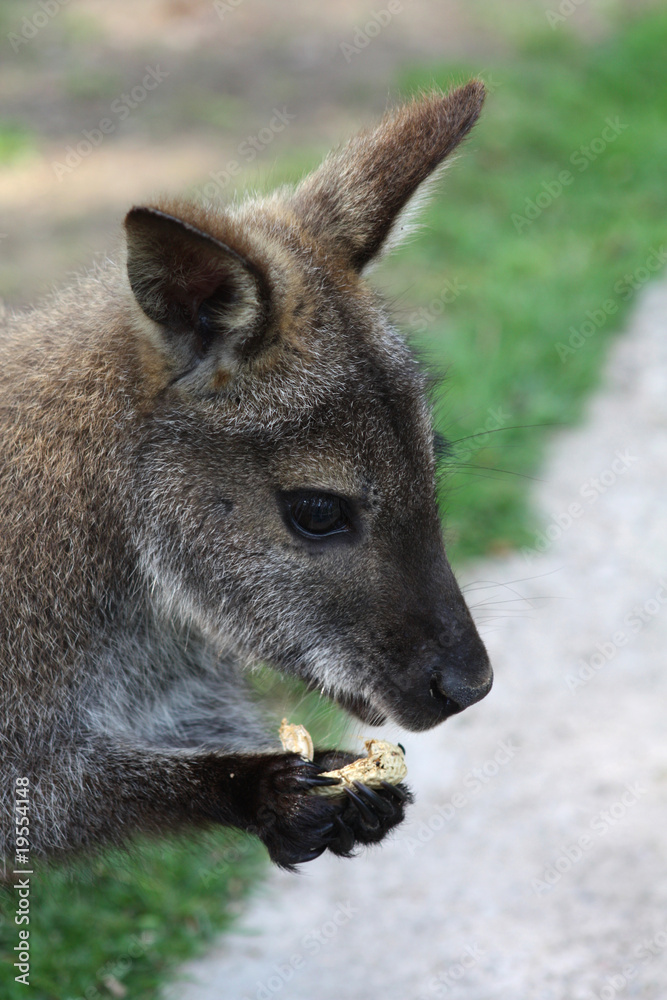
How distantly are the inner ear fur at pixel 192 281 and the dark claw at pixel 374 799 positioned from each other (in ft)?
3.74

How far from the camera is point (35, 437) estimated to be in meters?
3.08

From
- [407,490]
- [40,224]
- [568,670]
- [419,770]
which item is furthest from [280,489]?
[40,224]

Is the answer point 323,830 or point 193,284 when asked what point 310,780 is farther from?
point 193,284

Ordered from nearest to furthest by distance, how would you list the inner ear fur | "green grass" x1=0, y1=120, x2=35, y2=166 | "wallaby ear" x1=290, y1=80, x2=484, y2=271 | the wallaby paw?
the inner ear fur → the wallaby paw → "wallaby ear" x1=290, y1=80, x2=484, y2=271 → "green grass" x1=0, y1=120, x2=35, y2=166

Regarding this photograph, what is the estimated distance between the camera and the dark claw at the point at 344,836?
286 cm

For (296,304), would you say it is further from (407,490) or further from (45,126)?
(45,126)

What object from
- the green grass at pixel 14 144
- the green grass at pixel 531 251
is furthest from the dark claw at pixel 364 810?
the green grass at pixel 14 144

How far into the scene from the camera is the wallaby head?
2965 mm

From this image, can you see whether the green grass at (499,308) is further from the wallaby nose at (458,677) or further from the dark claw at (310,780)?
the wallaby nose at (458,677)

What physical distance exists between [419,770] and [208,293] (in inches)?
97.5

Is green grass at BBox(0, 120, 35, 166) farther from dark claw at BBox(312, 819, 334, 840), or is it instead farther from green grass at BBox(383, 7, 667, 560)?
dark claw at BBox(312, 819, 334, 840)

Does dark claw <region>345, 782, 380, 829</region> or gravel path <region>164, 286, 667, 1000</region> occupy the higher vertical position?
dark claw <region>345, 782, 380, 829</region>

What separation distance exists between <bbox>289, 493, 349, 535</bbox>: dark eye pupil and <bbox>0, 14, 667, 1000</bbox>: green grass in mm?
886

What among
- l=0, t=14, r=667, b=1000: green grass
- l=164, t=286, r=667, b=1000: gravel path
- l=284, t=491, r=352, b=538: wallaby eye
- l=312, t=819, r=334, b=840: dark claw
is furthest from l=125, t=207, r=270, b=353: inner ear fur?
l=164, t=286, r=667, b=1000: gravel path
